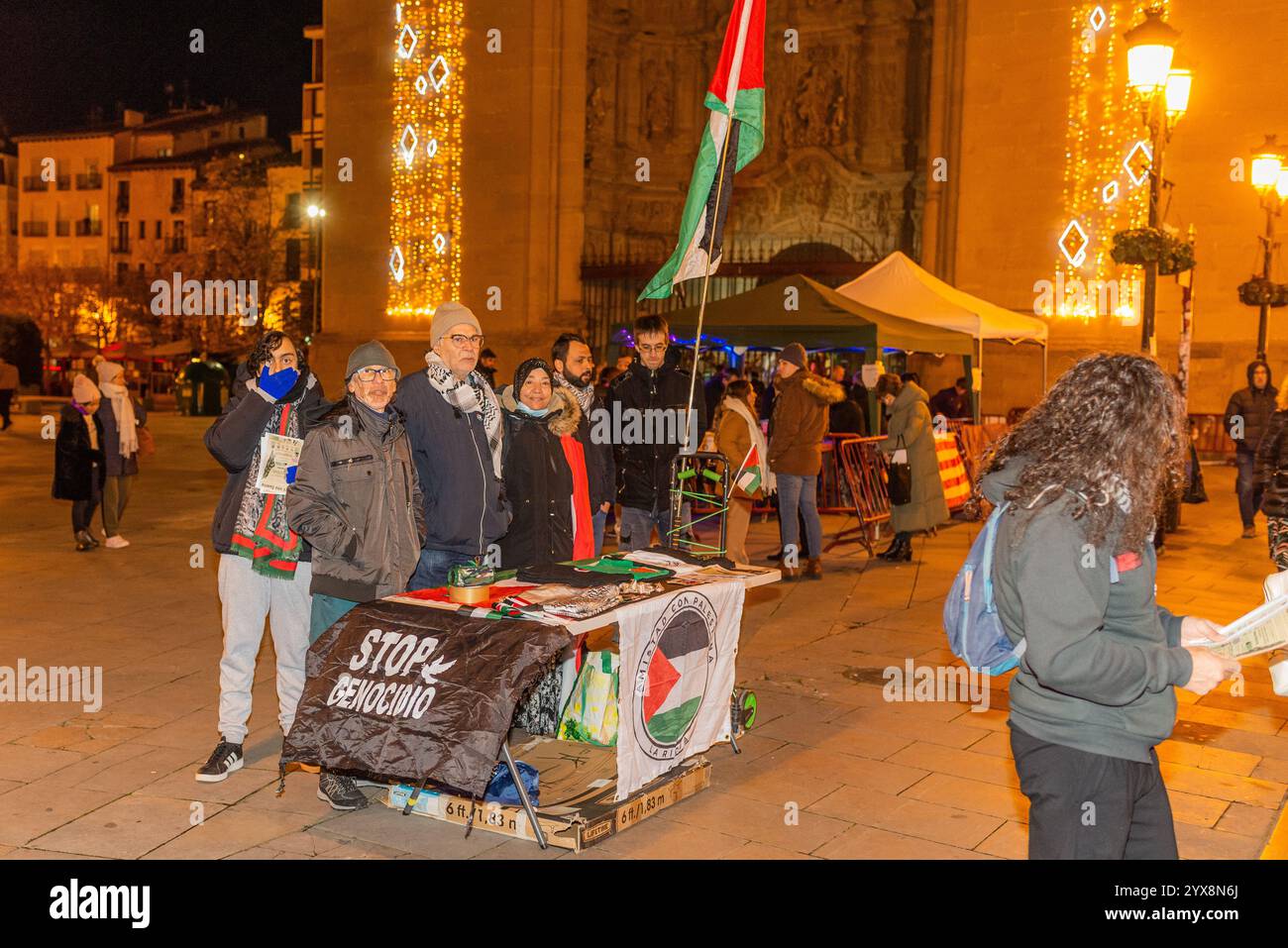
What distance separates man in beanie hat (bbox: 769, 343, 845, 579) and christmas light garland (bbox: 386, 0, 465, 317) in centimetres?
1484

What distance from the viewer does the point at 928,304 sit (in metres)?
15.7

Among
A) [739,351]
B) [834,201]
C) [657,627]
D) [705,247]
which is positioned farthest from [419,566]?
[834,201]

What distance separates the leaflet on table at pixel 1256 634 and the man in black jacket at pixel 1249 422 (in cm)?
1062

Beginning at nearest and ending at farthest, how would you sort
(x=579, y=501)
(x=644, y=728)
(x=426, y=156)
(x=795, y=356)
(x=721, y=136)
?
(x=644, y=728), (x=579, y=501), (x=721, y=136), (x=795, y=356), (x=426, y=156)

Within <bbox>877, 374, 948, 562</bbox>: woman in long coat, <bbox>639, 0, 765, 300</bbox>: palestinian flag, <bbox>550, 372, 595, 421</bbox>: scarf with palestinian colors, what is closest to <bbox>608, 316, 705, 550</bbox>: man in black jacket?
<bbox>639, 0, 765, 300</bbox>: palestinian flag

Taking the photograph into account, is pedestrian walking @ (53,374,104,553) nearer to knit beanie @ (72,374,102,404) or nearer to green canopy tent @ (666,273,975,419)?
knit beanie @ (72,374,102,404)

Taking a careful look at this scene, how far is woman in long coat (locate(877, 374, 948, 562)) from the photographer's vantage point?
12.1m

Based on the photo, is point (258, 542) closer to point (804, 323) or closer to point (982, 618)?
point (982, 618)

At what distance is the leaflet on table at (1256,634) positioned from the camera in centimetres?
308

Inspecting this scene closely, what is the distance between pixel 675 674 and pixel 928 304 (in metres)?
11.2

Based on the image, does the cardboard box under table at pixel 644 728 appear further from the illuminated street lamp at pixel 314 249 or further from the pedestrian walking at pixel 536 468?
the illuminated street lamp at pixel 314 249

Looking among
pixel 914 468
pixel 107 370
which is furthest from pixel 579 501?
pixel 107 370

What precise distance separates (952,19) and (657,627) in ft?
63.4

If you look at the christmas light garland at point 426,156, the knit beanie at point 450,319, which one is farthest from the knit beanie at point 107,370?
the christmas light garland at point 426,156
